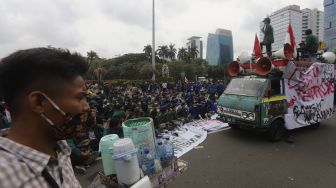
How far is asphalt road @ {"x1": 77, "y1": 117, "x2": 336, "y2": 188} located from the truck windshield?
1.46 m

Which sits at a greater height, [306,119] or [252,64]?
[252,64]

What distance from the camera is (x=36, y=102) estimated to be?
1149 millimetres

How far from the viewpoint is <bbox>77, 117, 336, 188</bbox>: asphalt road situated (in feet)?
14.1

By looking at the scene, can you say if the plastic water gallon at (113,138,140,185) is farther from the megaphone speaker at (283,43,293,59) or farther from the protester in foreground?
the megaphone speaker at (283,43,293,59)

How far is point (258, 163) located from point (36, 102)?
5.09 m

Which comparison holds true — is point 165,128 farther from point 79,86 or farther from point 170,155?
point 79,86

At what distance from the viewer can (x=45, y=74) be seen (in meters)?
1.17

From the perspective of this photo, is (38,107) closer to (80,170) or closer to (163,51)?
(80,170)

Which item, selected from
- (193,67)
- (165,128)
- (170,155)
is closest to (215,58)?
(193,67)

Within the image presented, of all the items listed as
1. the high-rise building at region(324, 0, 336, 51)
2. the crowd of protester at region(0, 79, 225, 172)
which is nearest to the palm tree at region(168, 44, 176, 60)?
the high-rise building at region(324, 0, 336, 51)

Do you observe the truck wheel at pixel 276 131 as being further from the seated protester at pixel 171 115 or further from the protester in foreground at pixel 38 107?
the protester in foreground at pixel 38 107

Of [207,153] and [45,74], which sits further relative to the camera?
[207,153]

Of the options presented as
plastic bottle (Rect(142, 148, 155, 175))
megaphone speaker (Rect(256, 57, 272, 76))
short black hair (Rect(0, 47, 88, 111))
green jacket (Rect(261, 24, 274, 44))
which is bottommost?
plastic bottle (Rect(142, 148, 155, 175))

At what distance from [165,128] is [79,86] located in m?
7.07
